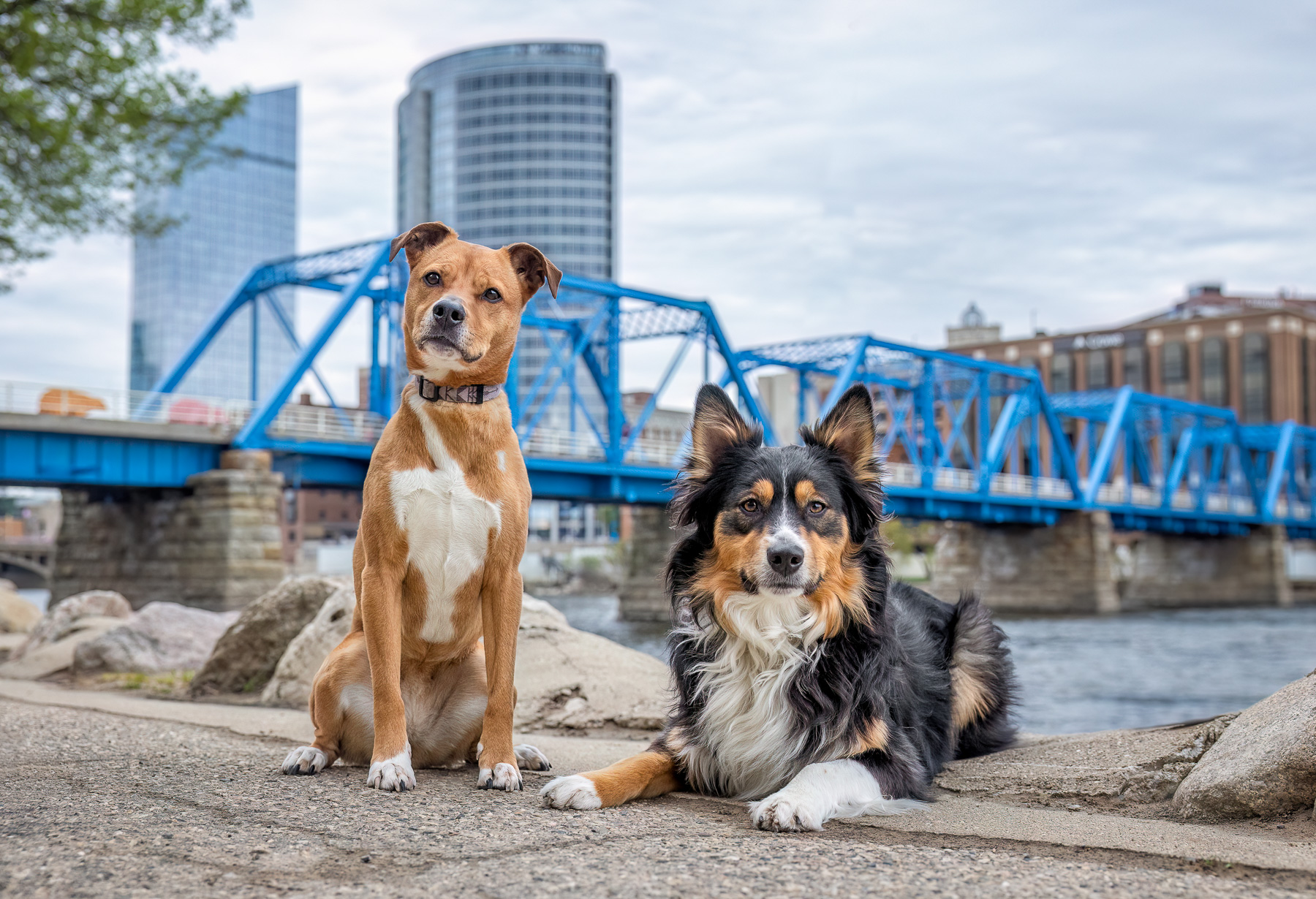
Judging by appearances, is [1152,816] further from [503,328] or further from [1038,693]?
[1038,693]

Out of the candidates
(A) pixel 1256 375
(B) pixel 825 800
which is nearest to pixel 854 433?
(B) pixel 825 800

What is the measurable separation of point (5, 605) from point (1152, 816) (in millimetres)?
18251

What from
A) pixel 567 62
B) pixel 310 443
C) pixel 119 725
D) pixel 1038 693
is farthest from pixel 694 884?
pixel 567 62

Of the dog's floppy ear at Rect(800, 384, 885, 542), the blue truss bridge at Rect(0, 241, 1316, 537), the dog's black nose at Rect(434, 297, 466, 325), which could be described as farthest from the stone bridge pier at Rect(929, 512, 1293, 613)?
the dog's black nose at Rect(434, 297, 466, 325)

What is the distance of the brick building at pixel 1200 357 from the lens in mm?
78938

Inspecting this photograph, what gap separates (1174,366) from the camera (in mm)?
84062

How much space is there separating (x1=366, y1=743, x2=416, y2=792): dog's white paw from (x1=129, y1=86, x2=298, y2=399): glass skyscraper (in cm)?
18676

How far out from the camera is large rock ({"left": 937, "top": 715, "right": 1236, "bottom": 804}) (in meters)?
4.17

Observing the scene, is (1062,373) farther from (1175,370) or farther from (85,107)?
(85,107)

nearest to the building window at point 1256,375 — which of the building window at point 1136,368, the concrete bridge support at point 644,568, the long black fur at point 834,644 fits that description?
the building window at point 1136,368

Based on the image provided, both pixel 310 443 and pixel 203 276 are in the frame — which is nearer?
pixel 310 443

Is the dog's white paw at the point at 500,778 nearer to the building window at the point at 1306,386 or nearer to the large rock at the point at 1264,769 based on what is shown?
the large rock at the point at 1264,769

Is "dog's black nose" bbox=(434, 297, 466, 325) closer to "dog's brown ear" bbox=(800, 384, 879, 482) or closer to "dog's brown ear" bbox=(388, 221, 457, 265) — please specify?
"dog's brown ear" bbox=(388, 221, 457, 265)

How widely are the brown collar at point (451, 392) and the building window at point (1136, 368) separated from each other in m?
89.0
